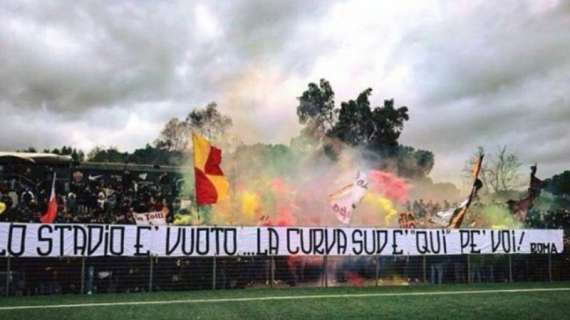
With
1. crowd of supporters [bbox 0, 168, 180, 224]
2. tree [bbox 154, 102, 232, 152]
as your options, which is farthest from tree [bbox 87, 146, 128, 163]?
crowd of supporters [bbox 0, 168, 180, 224]

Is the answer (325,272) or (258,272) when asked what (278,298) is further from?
(325,272)

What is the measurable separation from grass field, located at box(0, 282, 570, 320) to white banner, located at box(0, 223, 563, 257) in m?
1.51

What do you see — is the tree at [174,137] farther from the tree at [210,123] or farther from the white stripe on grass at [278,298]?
the white stripe on grass at [278,298]

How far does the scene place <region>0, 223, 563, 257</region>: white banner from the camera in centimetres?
1636

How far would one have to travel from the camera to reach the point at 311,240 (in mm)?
19141

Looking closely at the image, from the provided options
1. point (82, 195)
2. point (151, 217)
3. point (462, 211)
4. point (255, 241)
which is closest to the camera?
point (255, 241)

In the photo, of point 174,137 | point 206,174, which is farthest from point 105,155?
point 206,174

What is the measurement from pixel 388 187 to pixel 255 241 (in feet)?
59.3

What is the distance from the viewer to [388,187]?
35.1 metres

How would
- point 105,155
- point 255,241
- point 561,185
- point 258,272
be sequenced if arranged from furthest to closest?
point 105,155 → point 561,185 → point 258,272 → point 255,241

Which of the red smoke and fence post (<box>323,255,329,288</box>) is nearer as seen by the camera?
fence post (<box>323,255,329,288</box>)

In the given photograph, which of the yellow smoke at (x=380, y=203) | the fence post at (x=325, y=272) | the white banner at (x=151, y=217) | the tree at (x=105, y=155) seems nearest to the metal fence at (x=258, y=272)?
the fence post at (x=325, y=272)

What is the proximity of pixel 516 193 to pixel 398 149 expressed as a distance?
33.3 ft

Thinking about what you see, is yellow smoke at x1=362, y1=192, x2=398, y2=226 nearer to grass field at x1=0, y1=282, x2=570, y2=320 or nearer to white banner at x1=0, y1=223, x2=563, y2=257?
white banner at x1=0, y1=223, x2=563, y2=257
